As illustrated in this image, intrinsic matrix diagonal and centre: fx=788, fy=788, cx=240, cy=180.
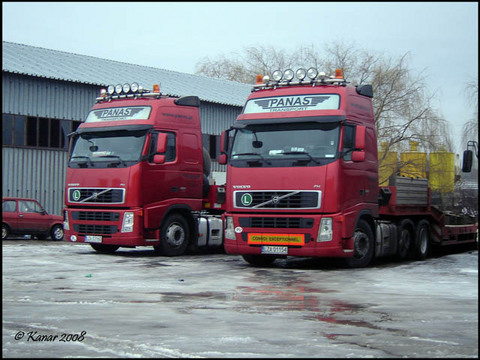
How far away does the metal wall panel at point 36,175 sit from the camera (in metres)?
28.7

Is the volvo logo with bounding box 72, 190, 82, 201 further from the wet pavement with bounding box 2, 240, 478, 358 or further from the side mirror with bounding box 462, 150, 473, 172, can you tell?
the side mirror with bounding box 462, 150, 473, 172

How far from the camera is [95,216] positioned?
1789cm

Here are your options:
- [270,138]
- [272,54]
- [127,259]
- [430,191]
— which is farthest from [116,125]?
[272,54]

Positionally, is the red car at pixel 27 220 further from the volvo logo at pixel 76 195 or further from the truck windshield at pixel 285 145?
the truck windshield at pixel 285 145

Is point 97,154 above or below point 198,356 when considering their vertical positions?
above

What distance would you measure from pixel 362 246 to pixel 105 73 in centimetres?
2040

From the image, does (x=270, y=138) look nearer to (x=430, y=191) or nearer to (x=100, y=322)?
(x=430, y=191)

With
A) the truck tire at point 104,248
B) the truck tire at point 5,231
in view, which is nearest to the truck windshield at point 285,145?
the truck tire at point 104,248

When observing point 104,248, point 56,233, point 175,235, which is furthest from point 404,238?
point 56,233

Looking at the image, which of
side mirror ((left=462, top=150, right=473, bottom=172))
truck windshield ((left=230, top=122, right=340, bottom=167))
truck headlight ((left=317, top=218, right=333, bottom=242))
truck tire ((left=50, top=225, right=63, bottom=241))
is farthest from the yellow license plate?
truck tire ((left=50, top=225, right=63, bottom=241))

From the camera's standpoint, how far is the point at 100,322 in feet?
28.2

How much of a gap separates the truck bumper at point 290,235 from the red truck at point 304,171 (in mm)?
19

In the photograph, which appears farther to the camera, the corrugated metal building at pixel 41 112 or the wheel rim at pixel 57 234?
the corrugated metal building at pixel 41 112

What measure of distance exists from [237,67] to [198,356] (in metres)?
46.0
